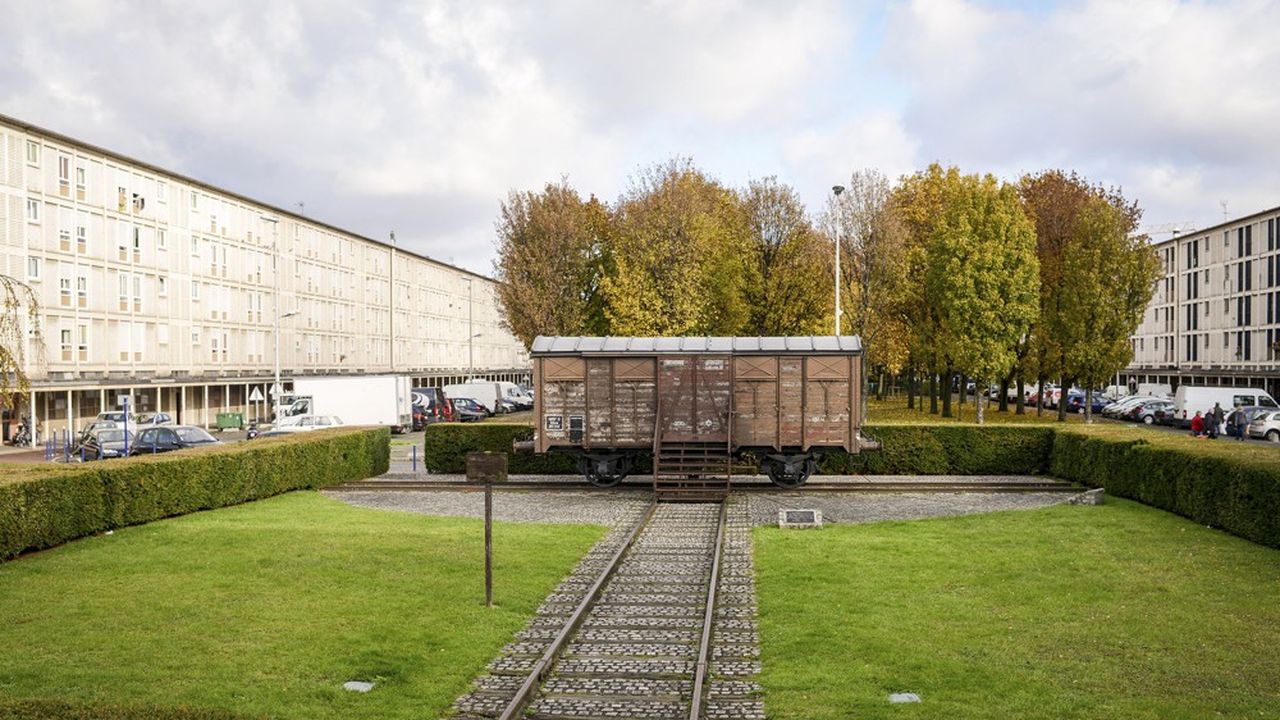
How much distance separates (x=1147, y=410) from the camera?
60.8 metres

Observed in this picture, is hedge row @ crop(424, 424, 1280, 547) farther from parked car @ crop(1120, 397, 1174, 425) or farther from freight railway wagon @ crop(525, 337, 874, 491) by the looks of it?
parked car @ crop(1120, 397, 1174, 425)

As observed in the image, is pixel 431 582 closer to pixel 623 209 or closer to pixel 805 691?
pixel 805 691

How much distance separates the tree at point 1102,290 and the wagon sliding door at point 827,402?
93.3 feet

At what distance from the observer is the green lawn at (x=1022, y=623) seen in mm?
9805

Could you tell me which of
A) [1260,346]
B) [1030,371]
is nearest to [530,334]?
[1030,371]

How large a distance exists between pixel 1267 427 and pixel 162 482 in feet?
154

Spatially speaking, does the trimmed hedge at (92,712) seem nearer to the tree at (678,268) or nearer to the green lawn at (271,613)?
the green lawn at (271,613)

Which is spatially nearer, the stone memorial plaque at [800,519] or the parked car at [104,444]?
the stone memorial plaque at [800,519]

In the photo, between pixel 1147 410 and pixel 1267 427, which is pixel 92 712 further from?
pixel 1147 410


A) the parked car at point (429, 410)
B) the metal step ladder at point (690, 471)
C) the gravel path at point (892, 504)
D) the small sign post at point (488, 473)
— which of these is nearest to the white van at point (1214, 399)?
the gravel path at point (892, 504)

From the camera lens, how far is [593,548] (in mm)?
18812

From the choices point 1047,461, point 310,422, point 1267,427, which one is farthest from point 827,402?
point 1267,427

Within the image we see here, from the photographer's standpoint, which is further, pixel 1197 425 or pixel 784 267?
pixel 784 267

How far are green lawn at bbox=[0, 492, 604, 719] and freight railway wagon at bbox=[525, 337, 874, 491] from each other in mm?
7024
